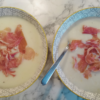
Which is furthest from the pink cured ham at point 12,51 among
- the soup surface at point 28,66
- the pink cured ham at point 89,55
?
the pink cured ham at point 89,55

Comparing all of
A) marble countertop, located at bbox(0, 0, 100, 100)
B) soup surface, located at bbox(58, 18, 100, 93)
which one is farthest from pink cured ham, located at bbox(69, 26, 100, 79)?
marble countertop, located at bbox(0, 0, 100, 100)

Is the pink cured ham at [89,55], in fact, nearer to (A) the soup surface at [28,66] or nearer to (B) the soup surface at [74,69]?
(B) the soup surface at [74,69]

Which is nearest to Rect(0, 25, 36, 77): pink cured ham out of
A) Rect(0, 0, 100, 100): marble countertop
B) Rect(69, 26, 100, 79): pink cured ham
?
Rect(0, 0, 100, 100): marble countertop

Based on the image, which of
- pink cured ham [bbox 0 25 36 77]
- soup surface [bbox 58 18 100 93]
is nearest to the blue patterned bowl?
soup surface [bbox 58 18 100 93]

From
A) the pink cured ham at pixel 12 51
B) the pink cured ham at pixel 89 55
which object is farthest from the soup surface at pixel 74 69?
the pink cured ham at pixel 12 51

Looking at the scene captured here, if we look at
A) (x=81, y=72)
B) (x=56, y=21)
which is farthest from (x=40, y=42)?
(x=81, y=72)

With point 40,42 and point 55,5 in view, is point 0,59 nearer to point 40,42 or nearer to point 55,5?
point 40,42

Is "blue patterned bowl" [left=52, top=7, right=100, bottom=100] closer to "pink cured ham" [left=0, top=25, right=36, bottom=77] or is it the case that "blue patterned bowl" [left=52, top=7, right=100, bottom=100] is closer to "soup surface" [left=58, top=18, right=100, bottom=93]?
"soup surface" [left=58, top=18, right=100, bottom=93]

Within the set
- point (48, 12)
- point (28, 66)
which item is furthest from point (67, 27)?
point (28, 66)

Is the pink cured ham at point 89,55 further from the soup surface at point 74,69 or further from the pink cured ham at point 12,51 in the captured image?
the pink cured ham at point 12,51

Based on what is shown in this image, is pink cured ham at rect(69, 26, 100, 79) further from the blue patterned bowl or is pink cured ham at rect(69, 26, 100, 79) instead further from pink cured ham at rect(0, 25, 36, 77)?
pink cured ham at rect(0, 25, 36, 77)

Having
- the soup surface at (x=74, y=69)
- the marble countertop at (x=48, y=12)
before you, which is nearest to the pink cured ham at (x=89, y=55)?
the soup surface at (x=74, y=69)

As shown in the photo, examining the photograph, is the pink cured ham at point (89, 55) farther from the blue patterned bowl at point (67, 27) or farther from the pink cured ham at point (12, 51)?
the pink cured ham at point (12, 51)
